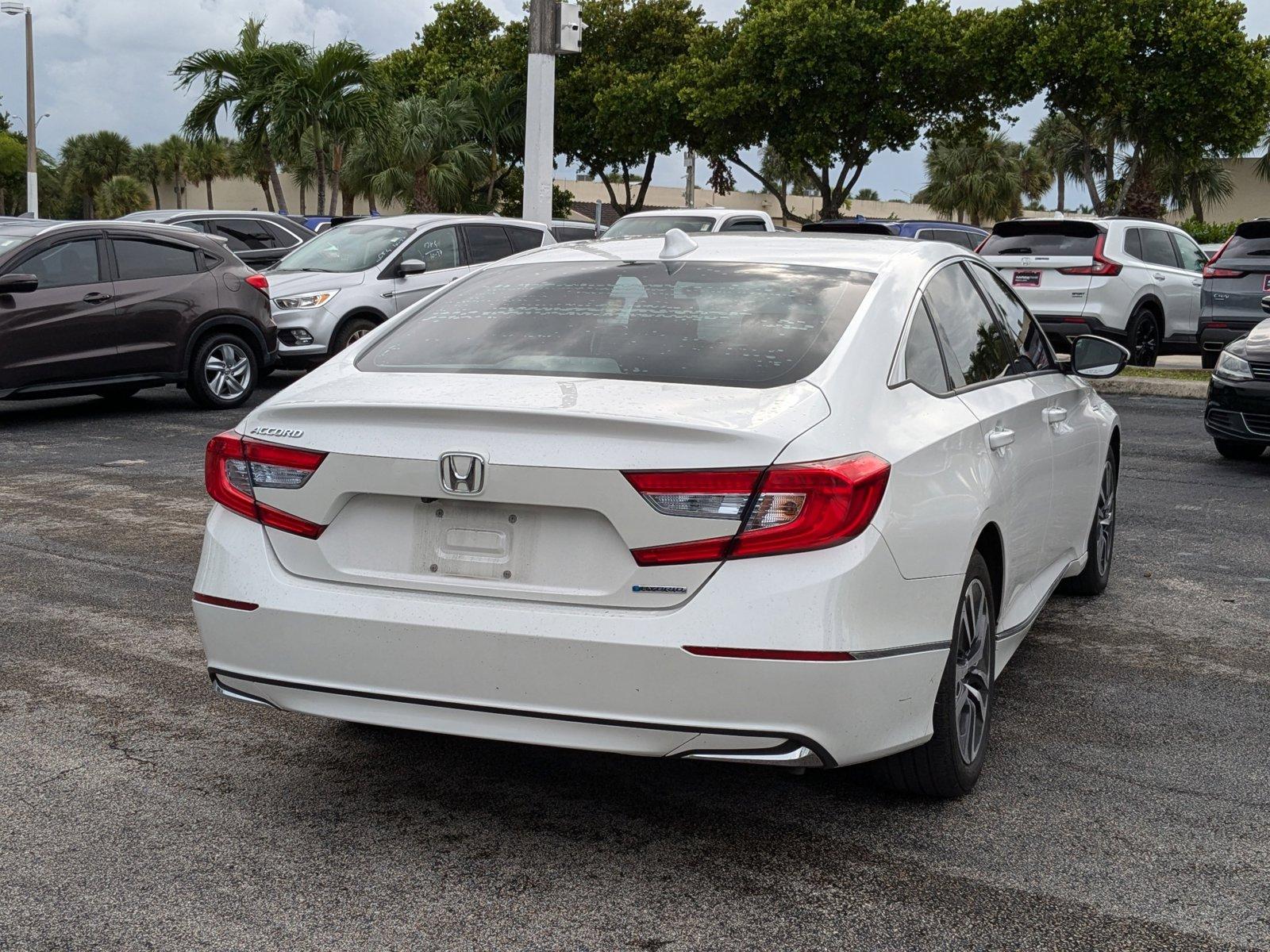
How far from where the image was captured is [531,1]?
18.3 m

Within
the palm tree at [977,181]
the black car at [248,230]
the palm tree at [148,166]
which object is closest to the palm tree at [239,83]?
the black car at [248,230]

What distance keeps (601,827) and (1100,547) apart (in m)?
3.35

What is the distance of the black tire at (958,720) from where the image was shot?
3.81m

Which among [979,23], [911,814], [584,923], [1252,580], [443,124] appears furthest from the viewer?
[443,124]

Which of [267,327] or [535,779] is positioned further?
[267,327]

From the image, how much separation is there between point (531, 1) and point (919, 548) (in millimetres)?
15985

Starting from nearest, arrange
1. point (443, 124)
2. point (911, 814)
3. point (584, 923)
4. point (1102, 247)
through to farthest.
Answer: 1. point (584, 923)
2. point (911, 814)
3. point (1102, 247)
4. point (443, 124)

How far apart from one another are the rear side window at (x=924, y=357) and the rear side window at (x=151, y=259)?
9.78 m

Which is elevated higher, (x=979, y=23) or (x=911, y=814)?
(x=979, y=23)

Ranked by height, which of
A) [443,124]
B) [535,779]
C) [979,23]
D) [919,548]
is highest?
[979,23]

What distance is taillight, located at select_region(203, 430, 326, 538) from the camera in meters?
3.64

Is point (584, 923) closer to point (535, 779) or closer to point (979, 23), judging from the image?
point (535, 779)

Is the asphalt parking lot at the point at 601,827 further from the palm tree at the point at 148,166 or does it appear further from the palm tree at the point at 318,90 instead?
the palm tree at the point at 148,166

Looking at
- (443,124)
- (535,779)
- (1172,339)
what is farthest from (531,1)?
(443,124)
